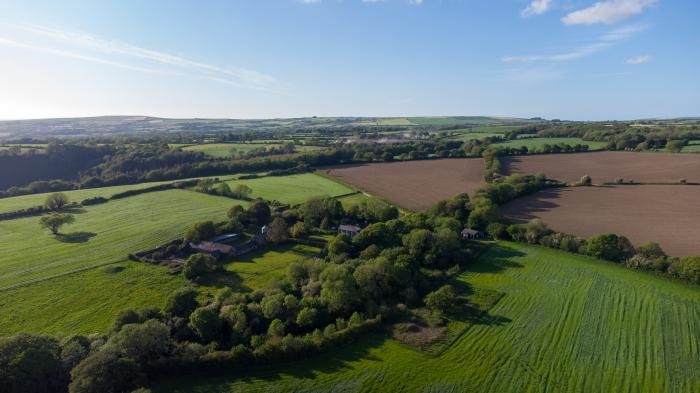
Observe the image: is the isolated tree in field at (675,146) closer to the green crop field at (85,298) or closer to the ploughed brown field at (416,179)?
the ploughed brown field at (416,179)

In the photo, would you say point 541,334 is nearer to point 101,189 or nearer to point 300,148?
point 101,189

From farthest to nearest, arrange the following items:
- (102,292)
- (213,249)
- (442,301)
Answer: (213,249), (102,292), (442,301)

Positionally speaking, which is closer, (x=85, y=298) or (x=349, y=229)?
(x=85, y=298)

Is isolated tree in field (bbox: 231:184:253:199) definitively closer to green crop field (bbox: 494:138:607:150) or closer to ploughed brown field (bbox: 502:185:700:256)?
ploughed brown field (bbox: 502:185:700:256)

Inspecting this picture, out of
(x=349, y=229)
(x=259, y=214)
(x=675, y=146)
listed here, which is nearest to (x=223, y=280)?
(x=259, y=214)

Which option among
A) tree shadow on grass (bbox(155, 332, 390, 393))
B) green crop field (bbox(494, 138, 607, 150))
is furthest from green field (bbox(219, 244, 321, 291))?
green crop field (bbox(494, 138, 607, 150))

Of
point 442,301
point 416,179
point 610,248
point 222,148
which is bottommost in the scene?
point 442,301

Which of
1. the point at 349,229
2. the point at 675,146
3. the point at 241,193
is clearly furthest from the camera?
the point at 675,146

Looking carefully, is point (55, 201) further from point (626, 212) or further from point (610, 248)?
point (626, 212)

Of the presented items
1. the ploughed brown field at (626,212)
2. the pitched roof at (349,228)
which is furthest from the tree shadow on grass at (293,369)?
the ploughed brown field at (626,212)
